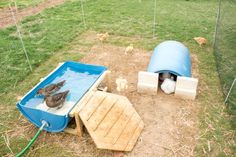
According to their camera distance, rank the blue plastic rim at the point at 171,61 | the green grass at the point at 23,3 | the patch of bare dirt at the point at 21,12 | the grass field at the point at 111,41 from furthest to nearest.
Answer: the green grass at the point at 23,3 → the patch of bare dirt at the point at 21,12 → the blue plastic rim at the point at 171,61 → the grass field at the point at 111,41

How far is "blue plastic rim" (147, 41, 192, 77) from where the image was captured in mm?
4609

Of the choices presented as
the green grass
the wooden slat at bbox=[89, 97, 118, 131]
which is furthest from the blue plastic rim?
the green grass

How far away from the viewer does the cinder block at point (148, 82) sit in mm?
4623

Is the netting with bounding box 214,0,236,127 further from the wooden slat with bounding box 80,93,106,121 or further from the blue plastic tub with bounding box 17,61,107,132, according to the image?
the blue plastic tub with bounding box 17,61,107,132

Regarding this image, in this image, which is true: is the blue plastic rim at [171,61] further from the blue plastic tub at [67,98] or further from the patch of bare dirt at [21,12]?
the patch of bare dirt at [21,12]

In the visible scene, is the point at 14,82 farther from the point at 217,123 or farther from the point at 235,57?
the point at 235,57

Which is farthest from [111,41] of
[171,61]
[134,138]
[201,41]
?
[134,138]

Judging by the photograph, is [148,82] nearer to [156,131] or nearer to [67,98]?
[156,131]

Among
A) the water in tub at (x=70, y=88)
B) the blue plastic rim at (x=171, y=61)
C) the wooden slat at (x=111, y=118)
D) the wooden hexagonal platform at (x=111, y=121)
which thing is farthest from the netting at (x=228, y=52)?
the water in tub at (x=70, y=88)

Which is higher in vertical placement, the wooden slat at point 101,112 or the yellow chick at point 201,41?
the yellow chick at point 201,41

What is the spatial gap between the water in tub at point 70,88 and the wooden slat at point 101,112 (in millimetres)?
456

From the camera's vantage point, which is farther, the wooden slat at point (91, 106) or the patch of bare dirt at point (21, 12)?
the patch of bare dirt at point (21, 12)

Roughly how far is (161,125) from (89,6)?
7.44 m

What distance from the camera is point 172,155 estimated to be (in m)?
3.53
